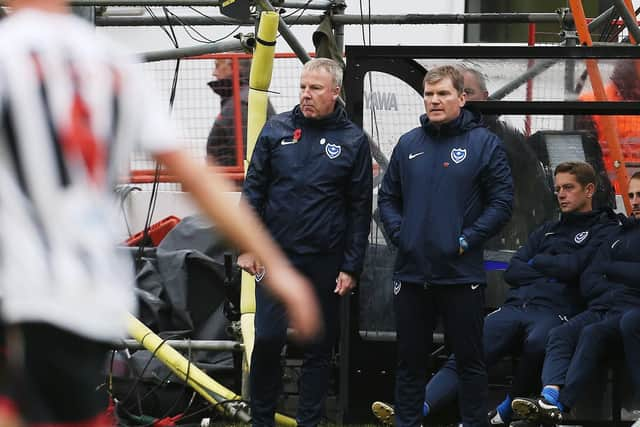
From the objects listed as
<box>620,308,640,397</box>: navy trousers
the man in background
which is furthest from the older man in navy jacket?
the man in background

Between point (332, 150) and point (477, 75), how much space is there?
1.16 m

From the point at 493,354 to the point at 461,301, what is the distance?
84cm

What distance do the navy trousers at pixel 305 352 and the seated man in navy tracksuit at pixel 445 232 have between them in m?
0.37

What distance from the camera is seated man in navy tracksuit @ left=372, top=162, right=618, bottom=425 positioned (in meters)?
7.25

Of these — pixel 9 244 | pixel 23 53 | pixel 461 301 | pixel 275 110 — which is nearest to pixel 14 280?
pixel 9 244

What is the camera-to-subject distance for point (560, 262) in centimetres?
740

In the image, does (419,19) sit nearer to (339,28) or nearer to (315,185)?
(339,28)

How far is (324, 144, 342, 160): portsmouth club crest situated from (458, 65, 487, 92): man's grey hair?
3.41ft

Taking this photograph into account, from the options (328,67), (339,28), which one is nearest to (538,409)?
(328,67)

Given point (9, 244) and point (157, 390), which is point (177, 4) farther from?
point (9, 244)

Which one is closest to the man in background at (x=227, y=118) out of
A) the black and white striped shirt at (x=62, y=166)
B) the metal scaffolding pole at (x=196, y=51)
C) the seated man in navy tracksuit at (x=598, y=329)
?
the metal scaffolding pole at (x=196, y=51)

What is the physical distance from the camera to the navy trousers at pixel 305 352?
22.4 ft

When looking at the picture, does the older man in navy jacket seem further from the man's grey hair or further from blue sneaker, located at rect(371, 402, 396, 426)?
the man's grey hair

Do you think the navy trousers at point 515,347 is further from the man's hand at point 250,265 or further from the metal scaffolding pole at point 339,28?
the metal scaffolding pole at point 339,28
